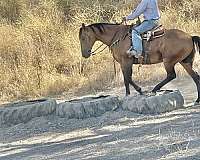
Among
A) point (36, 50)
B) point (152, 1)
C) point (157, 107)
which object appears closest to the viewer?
point (157, 107)

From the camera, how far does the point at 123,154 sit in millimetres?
8492

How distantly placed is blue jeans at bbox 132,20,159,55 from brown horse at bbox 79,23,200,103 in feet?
0.87

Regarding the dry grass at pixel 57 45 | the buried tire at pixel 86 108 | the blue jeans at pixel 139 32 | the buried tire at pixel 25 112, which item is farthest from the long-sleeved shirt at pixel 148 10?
the dry grass at pixel 57 45

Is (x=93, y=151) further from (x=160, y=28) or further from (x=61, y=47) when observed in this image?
(x=61, y=47)

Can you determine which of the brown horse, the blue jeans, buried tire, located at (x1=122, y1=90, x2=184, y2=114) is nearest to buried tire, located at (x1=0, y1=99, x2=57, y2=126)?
buried tire, located at (x1=122, y1=90, x2=184, y2=114)

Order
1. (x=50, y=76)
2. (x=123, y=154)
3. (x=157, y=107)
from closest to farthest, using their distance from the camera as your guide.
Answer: (x=123, y=154) → (x=157, y=107) → (x=50, y=76)

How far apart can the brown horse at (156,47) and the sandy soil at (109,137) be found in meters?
1.39

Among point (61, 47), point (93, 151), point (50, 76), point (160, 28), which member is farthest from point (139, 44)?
point (61, 47)

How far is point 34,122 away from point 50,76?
6.08m

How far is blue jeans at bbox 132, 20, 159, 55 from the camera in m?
12.8

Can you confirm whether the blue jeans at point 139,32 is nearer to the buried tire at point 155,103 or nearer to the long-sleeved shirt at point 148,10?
the long-sleeved shirt at point 148,10

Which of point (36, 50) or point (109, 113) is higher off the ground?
point (36, 50)

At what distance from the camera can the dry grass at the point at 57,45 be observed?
57.6ft

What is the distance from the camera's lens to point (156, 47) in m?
12.9
